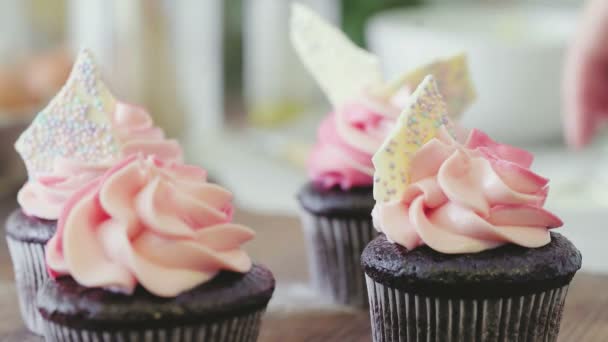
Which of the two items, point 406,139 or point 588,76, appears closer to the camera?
point 406,139

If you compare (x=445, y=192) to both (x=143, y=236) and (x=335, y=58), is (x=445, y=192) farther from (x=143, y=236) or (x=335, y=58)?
(x=335, y=58)

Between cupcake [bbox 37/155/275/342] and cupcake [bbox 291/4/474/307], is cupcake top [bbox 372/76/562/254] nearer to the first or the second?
cupcake [bbox 37/155/275/342]

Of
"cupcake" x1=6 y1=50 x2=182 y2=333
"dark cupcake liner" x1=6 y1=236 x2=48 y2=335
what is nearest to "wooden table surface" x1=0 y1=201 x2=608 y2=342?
"dark cupcake liner" x1=6 y1=236 x2=48 y2=335

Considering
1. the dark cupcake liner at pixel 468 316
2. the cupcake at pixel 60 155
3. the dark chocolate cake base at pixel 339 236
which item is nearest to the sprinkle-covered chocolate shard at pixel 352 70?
the dark chocolate cake base at pixel 339 236

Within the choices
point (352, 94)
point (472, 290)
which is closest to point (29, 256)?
point (352, 94)

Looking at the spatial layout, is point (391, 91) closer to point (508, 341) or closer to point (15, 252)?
point (508, 341)

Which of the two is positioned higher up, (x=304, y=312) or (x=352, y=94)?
(x=352, y=94)
